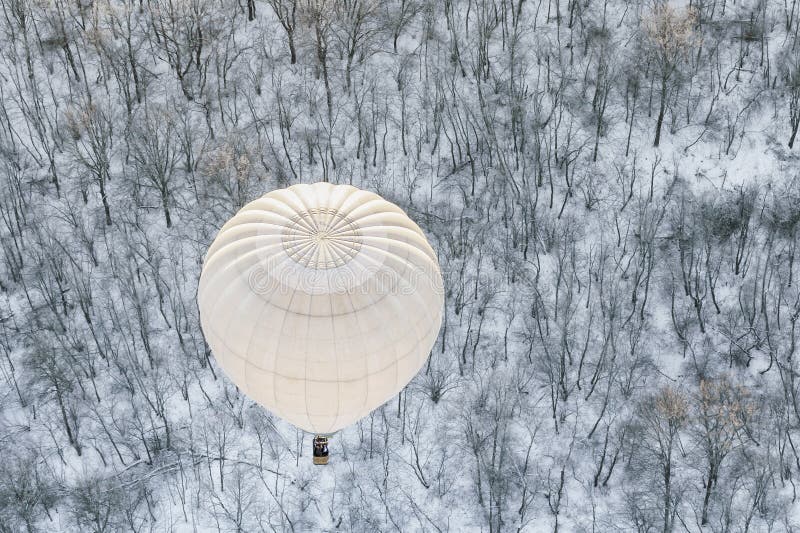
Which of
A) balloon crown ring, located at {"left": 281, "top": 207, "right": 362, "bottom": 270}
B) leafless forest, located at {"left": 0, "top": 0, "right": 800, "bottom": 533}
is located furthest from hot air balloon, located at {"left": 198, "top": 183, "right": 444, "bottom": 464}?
leafless forest, located at {"left": 0, "top": 0, "right": 800, "bottom": 533}

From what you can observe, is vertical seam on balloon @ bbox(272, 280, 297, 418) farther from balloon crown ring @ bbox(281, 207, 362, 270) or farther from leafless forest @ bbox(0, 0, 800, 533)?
leafless forest @ bbox(0, 0, 800, 533)

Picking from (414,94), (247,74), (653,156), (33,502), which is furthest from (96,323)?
(653,156)

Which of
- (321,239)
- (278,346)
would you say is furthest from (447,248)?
(278,346)

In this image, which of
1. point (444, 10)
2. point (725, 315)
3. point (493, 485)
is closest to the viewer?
Answer: point (493, 485)

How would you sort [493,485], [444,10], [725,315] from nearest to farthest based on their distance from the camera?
[493,485]
[725,315]
[444,10]

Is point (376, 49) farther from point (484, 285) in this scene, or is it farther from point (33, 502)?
point (33, 502)

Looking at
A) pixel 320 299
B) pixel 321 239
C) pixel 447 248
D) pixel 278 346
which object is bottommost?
pixel 278 346

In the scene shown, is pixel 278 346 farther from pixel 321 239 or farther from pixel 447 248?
pixel 447 248

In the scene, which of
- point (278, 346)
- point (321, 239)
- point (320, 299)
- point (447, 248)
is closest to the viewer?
point (320, 299)
